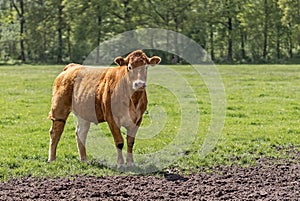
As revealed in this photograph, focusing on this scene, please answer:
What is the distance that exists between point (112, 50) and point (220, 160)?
131ft

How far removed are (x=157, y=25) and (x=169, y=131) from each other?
157 ft

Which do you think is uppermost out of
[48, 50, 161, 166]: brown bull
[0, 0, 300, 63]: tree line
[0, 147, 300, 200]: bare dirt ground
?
[0, 0, 300, 63]: tree line

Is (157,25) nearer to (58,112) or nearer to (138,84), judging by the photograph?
(58,112)

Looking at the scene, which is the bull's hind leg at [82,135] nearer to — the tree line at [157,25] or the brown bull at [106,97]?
the brown bull at [106,97]

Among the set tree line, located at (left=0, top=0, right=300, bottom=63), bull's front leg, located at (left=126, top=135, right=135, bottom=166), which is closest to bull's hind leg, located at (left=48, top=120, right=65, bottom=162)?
bull's front leg, located at (left=126, top=135, right=135, bottom=166)

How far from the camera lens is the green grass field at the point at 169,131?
9781mm

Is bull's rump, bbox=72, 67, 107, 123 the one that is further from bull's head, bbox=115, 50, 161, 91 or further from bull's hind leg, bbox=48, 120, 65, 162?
bull's head, bbox=115, 50, 161, 91

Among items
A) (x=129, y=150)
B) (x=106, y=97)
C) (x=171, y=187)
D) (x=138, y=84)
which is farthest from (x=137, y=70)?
(x=171, y=187)

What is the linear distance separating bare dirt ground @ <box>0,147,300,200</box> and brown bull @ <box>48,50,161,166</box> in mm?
964

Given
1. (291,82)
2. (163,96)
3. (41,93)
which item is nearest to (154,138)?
(163,96)

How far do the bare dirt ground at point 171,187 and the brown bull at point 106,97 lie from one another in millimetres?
964

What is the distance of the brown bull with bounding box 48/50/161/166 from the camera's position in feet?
29.1

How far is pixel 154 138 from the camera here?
1262 cm

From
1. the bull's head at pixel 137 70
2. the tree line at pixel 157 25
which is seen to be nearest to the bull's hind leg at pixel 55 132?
the bull's head at pixel 137 70
